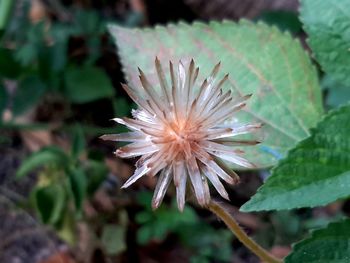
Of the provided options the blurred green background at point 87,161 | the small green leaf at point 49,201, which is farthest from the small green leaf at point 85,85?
the small green leaf at point 49,201

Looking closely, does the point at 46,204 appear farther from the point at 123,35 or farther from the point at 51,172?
the point at 123,35

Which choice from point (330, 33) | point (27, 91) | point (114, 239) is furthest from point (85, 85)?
point (330, 33)

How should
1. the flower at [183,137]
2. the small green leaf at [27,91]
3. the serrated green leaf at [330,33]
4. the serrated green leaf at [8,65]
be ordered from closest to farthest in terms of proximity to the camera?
the flower at [183,137] < the serrated green leaf at [330,33] < the serrated green leaf at [8,65] < the small green leaf at [27,91]

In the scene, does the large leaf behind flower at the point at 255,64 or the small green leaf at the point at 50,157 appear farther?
the small green leaf at the point at 50,157

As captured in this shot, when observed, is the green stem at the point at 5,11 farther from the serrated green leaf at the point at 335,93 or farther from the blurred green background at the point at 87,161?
the serrated green leaf at the point at 335,93

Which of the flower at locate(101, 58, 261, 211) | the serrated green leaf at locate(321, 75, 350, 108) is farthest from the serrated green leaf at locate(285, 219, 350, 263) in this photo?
the serrated green leaf at locate(321, 75, 350, 108)

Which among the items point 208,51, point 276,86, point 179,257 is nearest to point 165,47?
point 208,51
